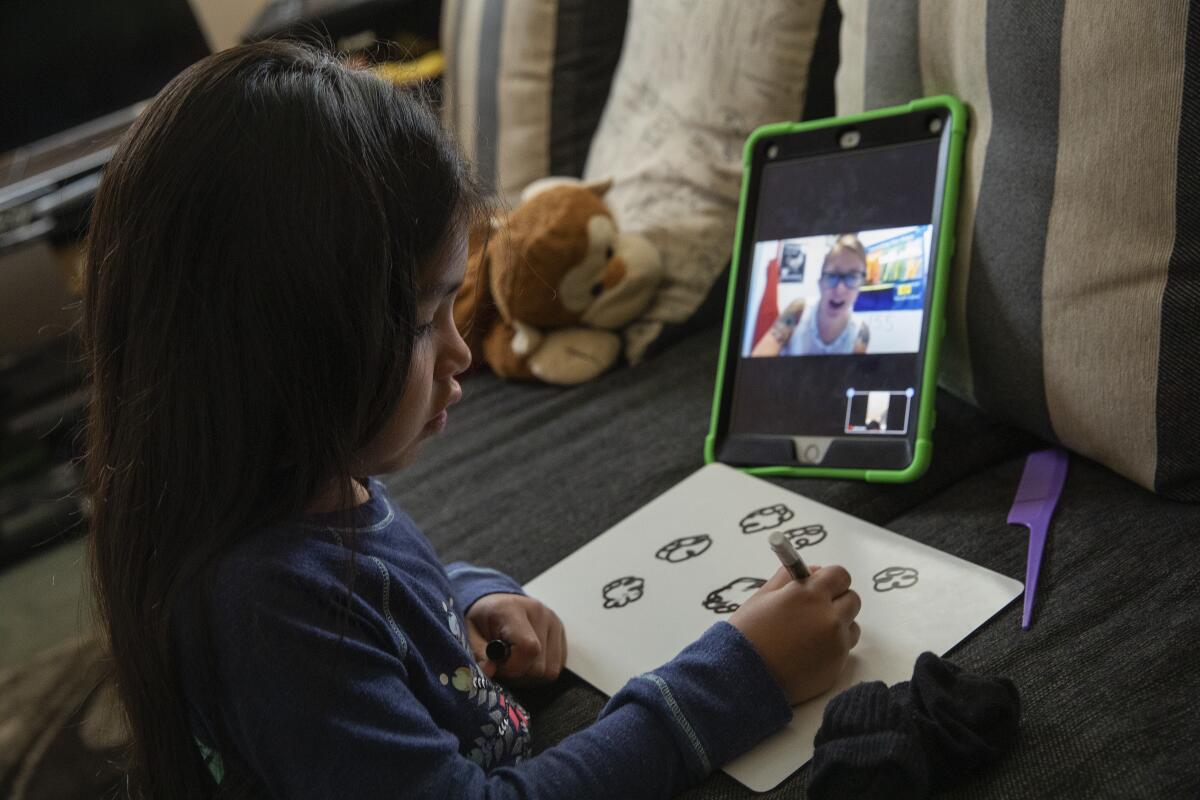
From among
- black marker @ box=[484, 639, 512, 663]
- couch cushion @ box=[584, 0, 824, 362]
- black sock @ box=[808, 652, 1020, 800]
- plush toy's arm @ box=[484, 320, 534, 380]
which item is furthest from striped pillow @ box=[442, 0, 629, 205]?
black sock @ box=[808, 652, 1020, 800]

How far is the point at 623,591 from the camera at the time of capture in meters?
0.83

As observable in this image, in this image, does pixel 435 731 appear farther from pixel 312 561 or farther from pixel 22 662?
pixel 22 662

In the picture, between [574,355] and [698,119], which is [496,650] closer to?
[574,355]

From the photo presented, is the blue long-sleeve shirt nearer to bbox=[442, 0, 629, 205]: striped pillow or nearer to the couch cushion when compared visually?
the couch cushion

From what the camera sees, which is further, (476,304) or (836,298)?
(476,304)

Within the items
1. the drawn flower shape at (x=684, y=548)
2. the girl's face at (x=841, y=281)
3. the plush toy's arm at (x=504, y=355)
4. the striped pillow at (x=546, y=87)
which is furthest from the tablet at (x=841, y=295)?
the striped pillow at (x=546, y=87)

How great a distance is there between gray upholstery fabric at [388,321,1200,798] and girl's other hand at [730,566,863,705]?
60 millimetres

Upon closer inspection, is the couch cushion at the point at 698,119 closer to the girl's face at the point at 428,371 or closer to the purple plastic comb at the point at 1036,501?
the purple plastic comb at the point at 1036,501

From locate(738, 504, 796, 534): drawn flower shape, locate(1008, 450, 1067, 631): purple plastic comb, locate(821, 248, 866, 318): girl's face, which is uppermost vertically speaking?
locate(821, 248, 866, 318): girl's face

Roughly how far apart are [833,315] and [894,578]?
289 millimetres

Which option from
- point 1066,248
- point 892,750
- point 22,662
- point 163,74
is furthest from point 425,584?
point 163,74

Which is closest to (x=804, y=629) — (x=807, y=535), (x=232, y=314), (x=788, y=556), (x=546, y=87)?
(x=788, y=556)

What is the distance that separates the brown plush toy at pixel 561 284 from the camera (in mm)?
1203

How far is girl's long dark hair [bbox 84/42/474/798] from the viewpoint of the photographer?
1.80 feet
